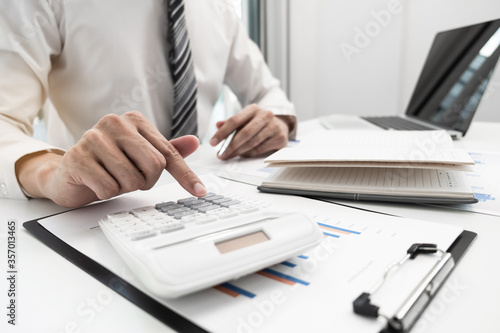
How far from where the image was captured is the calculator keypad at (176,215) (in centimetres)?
29

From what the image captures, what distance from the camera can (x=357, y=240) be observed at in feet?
1.09

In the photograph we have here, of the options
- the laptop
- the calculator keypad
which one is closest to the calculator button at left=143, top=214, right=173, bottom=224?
the calculator keypad

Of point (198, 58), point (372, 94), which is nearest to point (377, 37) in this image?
point (372, 94)

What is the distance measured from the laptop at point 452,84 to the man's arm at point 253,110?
7.1 inches

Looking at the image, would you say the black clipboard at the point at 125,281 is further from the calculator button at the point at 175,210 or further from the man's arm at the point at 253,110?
the man's arm at the point at 253,110

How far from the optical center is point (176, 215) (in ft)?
1.09

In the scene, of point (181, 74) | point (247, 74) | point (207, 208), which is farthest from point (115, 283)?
point (247, 74)

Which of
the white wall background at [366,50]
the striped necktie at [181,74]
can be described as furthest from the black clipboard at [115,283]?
the white wall background at [366,50]

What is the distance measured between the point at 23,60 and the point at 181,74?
30 cm

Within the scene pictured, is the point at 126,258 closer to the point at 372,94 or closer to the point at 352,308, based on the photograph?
the point at 352,308

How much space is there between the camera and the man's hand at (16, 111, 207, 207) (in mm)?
384

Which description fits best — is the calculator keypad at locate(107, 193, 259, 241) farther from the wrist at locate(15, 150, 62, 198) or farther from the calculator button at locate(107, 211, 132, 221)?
the wrist at locate(15, 150, 62, 198)

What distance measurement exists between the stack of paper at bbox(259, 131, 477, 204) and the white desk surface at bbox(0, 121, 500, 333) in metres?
0.07

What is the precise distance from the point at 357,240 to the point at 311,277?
0.08 metres
